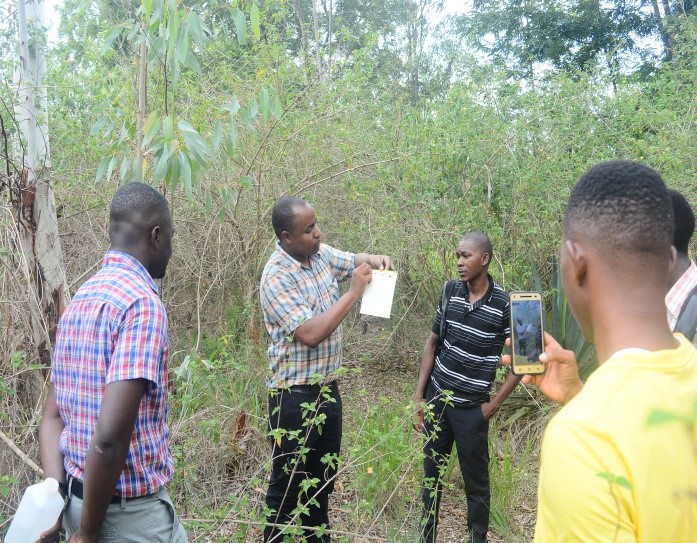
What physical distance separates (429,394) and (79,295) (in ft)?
8.51

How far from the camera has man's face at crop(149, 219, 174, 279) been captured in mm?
2248

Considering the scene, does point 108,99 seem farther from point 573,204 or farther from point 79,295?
point 573,204

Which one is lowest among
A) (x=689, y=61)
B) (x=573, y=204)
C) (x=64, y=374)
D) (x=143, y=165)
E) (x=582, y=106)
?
(x=64, y=374)

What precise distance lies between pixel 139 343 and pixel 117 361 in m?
0.08

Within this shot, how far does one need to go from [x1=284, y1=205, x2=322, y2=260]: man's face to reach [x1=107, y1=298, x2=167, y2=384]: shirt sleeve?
157cm

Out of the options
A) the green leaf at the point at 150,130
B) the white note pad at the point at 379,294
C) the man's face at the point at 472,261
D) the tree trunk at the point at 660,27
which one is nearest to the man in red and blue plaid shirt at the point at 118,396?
the green leaf at the point at 150,130

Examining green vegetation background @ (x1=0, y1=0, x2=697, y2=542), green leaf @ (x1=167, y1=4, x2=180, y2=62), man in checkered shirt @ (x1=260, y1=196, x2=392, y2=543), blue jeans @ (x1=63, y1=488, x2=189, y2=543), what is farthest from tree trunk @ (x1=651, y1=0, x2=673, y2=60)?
blue jeans @ (x1=63, y1=488, x2=189, y2=543)

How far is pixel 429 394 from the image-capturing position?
4160 mm

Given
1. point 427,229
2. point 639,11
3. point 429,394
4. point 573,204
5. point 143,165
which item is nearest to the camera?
point 573,204

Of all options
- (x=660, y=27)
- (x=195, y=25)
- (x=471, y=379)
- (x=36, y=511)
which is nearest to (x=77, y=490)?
(x=36, y=511)

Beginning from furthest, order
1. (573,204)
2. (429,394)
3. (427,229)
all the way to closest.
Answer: (427,229) < (429,394) < (573,204)

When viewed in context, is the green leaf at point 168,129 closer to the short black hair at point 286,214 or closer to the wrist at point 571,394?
the short black hair at point 286,214

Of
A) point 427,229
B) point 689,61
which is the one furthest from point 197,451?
point 689,61

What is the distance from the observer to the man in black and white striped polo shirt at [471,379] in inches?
155
